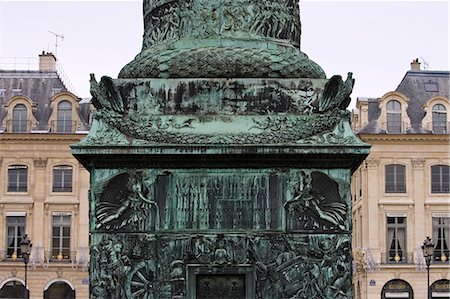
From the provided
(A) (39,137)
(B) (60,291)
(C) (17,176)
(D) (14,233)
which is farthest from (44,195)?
(B) (60,291)

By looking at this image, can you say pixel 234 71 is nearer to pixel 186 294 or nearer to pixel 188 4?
pixel 188 4

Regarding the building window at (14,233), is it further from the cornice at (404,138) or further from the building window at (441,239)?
the building window at (441,239)

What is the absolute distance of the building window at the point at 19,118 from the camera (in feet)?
192

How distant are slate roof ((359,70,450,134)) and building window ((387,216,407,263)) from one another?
17.0ft

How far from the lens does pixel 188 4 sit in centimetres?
1069

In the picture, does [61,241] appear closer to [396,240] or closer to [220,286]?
[396,240]

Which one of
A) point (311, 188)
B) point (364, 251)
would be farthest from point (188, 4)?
point (364, 251)

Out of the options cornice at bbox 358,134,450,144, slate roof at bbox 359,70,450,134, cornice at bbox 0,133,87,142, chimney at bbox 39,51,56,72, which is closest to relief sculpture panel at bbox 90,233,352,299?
cornice at bbox 358,134,450,144

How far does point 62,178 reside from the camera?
5931 centimetres

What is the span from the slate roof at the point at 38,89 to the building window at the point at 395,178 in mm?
17193

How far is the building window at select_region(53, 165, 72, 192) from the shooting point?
59125 millimetres

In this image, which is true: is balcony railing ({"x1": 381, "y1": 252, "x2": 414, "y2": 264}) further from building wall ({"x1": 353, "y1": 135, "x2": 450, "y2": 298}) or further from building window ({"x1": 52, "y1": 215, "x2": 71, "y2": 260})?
building window ({"x1": 52, "y1": 215, "x2": 71, "y2": 260})

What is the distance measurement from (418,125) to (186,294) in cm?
5032

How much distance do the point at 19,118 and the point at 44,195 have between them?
179 inches
